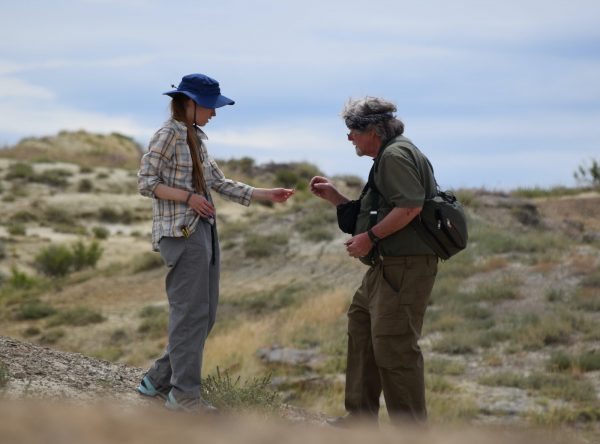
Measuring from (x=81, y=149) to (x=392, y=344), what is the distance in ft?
163

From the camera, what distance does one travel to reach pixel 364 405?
618cm

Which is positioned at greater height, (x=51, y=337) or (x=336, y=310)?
(x=336, y=310)

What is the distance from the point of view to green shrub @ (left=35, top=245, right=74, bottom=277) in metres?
27.2

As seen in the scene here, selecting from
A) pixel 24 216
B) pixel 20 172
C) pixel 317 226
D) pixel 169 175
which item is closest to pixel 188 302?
pixel 169 175

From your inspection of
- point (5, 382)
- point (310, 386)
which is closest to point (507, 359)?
point (310, 386)

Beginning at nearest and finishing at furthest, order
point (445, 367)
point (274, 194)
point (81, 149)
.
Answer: point (274, 194) < point (445, 367) < point (81, 149)

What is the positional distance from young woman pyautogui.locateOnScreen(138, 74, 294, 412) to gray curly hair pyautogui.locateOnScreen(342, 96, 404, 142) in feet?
2.36

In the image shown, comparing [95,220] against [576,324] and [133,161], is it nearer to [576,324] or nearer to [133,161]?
[133,161]

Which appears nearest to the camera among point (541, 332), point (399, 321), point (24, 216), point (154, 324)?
point (399, 321)

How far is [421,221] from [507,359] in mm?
7617

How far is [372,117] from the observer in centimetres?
579

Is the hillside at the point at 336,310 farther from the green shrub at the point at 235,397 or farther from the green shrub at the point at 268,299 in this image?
the green shrub at the point at 235,397

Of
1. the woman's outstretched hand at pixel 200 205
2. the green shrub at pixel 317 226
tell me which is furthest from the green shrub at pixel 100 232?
the woman's outstretched hand at pixel 200 205

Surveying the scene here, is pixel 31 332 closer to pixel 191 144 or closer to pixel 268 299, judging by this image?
pixel 268 299
